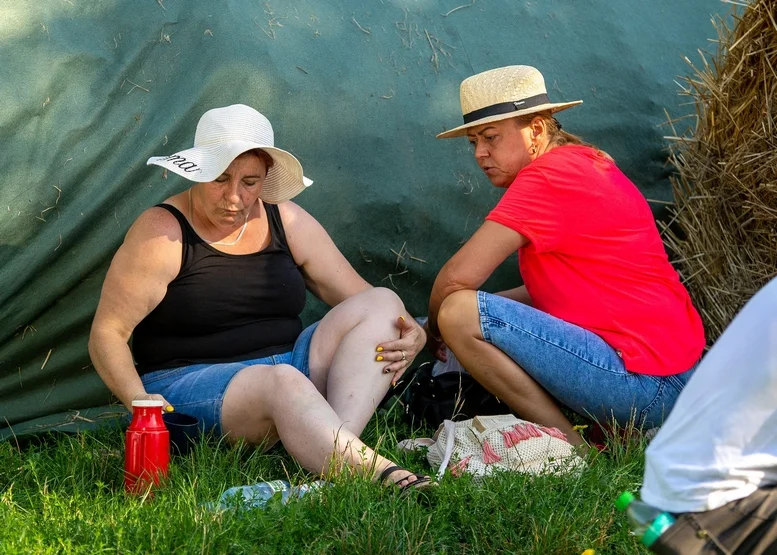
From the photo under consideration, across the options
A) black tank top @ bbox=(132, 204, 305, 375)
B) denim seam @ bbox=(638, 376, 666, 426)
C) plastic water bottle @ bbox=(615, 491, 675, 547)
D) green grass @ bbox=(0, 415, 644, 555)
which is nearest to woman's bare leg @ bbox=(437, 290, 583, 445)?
denim seam @ bbox=(638, 376, 666, 426)

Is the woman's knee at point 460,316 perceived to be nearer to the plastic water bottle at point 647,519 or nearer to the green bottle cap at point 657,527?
the plastic water bottle at point 647,519

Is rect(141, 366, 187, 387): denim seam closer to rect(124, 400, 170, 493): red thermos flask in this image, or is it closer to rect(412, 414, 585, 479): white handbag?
rect(124, 400, 170, 493): red thermos flask

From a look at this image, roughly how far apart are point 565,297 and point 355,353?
82 centimetres

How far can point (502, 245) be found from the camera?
3.54 m

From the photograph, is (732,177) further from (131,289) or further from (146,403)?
(146,403)

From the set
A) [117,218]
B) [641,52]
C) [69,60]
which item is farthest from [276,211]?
[641,52]

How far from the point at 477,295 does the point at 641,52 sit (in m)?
1.98

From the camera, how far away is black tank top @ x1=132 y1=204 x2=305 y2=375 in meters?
3.45

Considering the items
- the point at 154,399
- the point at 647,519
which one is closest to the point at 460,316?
the point at 154,399

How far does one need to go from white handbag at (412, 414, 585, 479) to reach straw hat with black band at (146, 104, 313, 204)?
1.09 metres

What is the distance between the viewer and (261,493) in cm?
286

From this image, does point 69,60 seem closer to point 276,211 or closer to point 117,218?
point 117,218

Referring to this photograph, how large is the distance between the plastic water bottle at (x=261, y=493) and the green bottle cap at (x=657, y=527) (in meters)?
1.28

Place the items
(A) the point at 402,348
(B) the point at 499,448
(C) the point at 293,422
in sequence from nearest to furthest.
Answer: (C) the point at 293,422 < (B) the point at 499,448 < (A) the point at 402,348
